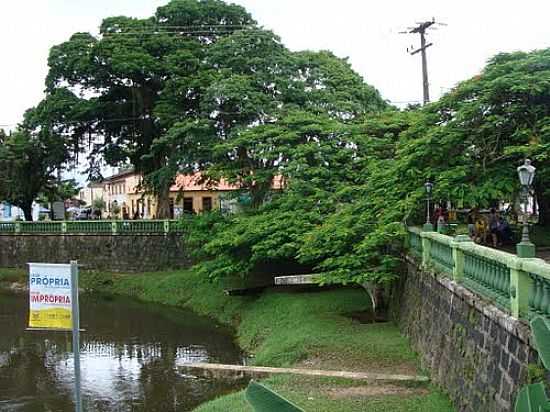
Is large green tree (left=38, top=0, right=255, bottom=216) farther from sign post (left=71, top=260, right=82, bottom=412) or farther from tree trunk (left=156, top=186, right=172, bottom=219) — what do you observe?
sign post (left=71, top=260, right=82, bottom=412)

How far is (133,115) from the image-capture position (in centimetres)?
2542

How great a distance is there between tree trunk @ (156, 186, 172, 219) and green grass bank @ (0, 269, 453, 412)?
4.81 m

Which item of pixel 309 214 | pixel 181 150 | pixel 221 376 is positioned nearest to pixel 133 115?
pixel 181 150

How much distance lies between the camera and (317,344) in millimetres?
11656

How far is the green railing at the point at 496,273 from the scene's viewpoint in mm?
5316

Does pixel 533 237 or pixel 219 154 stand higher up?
pixel 219 154

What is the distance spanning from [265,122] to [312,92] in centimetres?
179

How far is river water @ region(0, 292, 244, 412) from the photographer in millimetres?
11375

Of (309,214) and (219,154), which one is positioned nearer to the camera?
Result: (309,214)

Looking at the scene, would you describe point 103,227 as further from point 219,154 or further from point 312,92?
point 312,92

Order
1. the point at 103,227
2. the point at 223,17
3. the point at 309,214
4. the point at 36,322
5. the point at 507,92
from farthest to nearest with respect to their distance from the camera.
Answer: the point at 103,227, the point at 223,17, the point at 309,214, the point at 507,92, the point at 36,322

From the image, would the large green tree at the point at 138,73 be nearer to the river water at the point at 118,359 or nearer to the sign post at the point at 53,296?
the river water at the point at 118,359

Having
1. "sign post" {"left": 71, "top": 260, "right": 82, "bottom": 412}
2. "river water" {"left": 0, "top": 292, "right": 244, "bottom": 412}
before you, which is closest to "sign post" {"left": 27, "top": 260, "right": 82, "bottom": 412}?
"sign post" {"left": 71, "top": 260, "right": 82, "bottom": 412}

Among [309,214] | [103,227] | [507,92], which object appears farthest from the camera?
[103,227]
